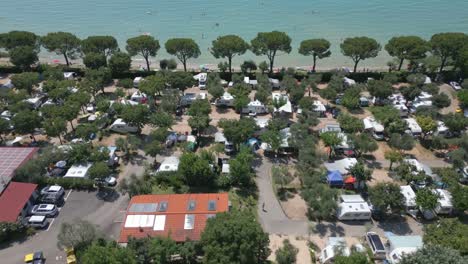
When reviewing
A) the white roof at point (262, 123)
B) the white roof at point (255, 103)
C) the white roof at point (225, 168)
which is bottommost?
the white roof at point (225, 168)

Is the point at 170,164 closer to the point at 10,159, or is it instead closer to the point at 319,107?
the point at 10,159

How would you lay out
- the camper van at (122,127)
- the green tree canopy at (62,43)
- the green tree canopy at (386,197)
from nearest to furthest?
the green tree canopy at (386,197) → the camper van at (122,127) → the green tree canopy at (62,43)

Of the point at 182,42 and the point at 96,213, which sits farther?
the point at 182,42

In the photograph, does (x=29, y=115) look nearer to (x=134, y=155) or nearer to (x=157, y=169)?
(x=134, y=155)

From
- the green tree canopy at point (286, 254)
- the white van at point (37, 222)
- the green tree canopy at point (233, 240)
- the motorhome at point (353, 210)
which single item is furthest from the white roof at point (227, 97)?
the white van at point (37, 222)

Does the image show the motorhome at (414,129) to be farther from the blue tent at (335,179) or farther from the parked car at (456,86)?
the parked car at (456,86)

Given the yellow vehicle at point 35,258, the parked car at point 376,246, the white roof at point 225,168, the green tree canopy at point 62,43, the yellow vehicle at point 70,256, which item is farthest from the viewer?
the green tree canopy at point 62,43

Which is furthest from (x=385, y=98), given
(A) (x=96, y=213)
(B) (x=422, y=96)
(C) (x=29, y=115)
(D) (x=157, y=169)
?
(C) (x=29, y=115)
